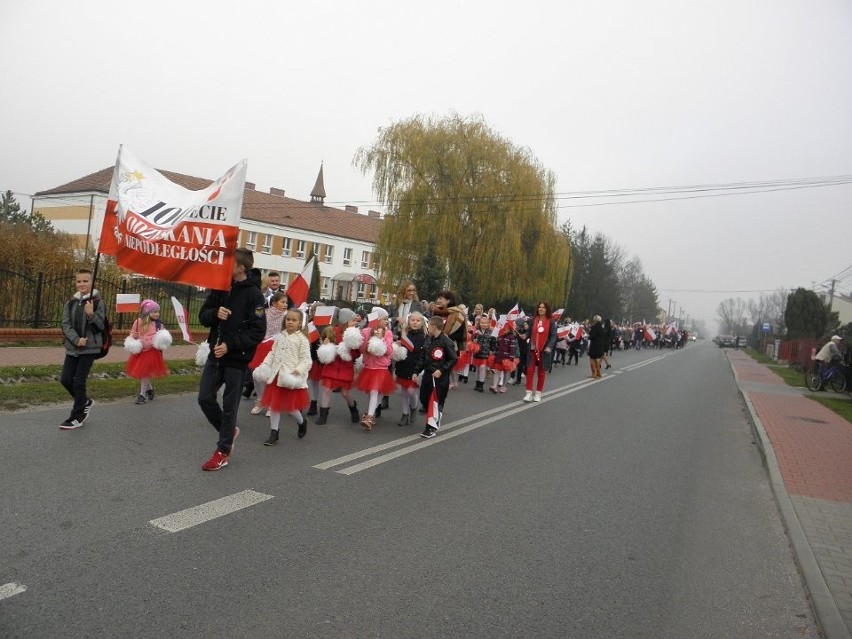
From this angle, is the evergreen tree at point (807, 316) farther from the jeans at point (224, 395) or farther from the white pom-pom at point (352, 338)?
the jeans at point (224, 395)

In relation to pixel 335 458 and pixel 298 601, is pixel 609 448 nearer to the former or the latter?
pixel 335 458

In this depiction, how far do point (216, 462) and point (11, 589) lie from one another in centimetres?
244

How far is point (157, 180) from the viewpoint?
5.62 metres

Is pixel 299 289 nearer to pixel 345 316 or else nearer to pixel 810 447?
pixel 345 316

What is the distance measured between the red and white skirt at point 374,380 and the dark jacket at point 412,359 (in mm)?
393

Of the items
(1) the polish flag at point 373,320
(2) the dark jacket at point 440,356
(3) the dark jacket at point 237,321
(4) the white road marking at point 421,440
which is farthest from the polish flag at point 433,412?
(3) the dark jacket at point 237,321

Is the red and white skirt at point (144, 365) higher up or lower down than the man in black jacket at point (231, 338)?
lower down

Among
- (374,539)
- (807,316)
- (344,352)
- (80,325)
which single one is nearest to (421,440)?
(344,352)

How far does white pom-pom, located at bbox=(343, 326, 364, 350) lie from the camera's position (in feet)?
25.9

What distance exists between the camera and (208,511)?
14.6 feet

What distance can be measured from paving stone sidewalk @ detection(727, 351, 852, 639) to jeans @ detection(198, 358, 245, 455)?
179 inches

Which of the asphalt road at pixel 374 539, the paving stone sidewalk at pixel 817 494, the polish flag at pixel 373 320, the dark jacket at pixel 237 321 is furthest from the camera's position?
the polish flag at pixel 373 320

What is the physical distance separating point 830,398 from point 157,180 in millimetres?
18113

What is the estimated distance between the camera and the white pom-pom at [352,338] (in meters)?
7.89
